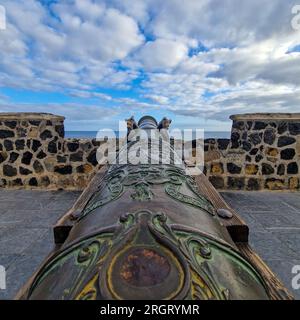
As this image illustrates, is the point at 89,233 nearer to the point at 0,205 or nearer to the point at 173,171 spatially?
the point at 173,171

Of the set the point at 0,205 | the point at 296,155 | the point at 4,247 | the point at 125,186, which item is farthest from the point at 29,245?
the point at 296,155

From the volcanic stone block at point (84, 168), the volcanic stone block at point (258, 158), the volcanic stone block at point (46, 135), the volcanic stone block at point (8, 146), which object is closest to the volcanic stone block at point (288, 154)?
the volcanic stone block at point (258, 158)

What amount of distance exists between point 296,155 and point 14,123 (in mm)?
5767

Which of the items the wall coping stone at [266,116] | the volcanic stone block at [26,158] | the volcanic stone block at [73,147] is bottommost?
the volcanic stone block at [26,158]

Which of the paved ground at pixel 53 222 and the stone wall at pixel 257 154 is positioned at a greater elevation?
the stone wall at pixel 257 154

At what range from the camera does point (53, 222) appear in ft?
11.8

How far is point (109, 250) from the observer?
836 millimetres

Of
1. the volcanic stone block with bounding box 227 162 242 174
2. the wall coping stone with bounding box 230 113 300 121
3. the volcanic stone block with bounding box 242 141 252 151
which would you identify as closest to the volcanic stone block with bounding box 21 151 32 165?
the volcanic stone block with bounding box 227 162 242 174

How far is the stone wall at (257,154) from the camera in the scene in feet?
17.4

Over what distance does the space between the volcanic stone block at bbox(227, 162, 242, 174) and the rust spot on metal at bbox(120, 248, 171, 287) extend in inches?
193

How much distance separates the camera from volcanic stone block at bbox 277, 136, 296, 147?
5316mm

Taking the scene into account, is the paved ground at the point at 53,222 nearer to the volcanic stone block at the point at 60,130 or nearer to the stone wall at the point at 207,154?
the stone wall at the point at 207,154

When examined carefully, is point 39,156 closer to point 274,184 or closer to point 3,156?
point 3,156

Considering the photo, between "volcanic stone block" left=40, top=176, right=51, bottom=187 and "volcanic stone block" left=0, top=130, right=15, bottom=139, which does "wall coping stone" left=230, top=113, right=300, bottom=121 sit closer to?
"volcanic stone block" left=40, top=176, right=51, bottom=187
